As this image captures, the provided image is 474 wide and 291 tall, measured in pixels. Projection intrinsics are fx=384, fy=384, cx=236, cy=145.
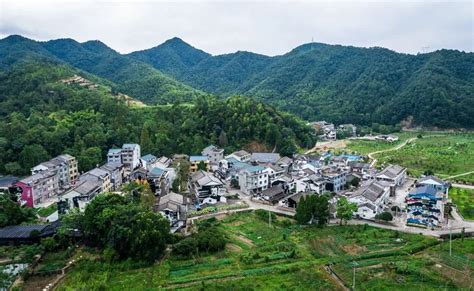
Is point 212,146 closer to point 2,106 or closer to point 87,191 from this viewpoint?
point 87,191

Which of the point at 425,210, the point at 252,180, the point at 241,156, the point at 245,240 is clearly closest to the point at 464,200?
the point at 425,210

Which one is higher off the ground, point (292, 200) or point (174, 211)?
point (174, 211)

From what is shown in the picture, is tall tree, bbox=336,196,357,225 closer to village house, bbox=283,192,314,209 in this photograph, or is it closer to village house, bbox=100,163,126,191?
village house, bbox=283,192,314,209

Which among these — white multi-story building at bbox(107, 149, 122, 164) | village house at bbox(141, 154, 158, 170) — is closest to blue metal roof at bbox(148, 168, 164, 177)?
village house at bbox(141, 154, 158, 170)

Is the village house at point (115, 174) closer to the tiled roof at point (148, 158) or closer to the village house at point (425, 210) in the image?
the tiled roof at point (148, 158)

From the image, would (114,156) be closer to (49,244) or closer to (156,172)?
(156,172)

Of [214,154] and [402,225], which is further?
[214,154]
